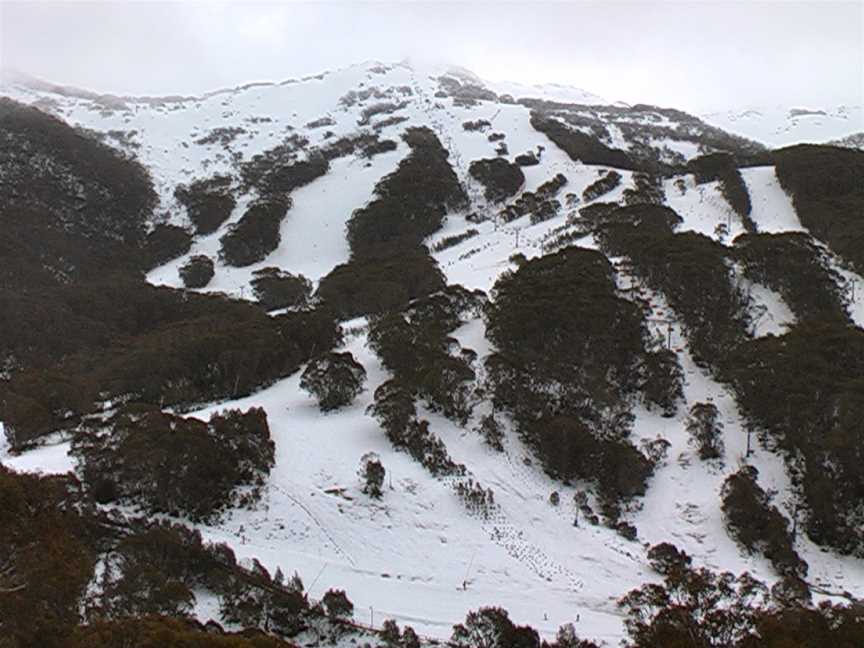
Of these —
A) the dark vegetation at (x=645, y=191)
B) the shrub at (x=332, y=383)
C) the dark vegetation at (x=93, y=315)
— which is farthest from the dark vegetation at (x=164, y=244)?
the shrub at (x=332, y=383)

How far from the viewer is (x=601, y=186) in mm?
74500

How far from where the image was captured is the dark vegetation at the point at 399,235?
47000 millimetres

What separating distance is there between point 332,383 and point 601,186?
2127 inches

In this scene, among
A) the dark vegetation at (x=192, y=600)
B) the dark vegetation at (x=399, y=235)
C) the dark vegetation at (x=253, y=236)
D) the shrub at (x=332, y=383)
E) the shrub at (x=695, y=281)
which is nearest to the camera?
the dark vegetation at (x=192, y=600)

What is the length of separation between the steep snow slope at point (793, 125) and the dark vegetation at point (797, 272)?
131 meters

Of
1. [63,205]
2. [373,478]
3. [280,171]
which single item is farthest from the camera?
[280,171]

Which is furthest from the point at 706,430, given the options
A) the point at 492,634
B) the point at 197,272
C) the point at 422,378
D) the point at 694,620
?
the point at 197,272

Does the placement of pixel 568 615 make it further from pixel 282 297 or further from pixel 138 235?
pixel 138 235

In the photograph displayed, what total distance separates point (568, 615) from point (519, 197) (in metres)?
67.9

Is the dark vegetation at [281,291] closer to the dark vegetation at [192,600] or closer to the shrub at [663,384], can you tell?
the shrub at [663,384]

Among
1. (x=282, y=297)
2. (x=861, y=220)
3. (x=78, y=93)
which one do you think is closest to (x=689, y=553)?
(x=861, y=220)

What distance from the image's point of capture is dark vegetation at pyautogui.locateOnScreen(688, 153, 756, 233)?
54.8 meters

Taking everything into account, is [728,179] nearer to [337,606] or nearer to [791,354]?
[791,354]

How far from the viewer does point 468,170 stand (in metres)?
90.2
